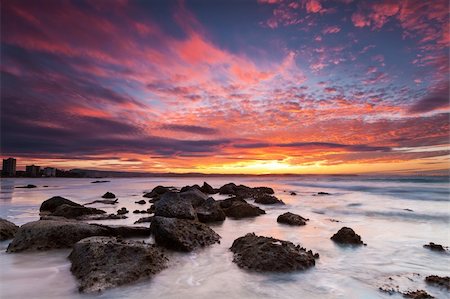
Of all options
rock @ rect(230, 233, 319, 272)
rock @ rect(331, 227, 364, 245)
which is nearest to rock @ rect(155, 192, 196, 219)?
rock @ rect(230, 233, 319, 272)

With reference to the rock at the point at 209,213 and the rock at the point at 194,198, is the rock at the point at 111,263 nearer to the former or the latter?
the rock at the point at 209,213

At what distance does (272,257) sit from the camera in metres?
6.00

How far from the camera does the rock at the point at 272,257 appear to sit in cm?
587

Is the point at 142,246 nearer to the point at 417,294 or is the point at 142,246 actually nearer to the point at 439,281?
the point at 417,294

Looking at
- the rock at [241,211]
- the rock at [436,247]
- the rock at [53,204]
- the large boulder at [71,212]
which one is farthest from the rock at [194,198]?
the rock at [436,247]

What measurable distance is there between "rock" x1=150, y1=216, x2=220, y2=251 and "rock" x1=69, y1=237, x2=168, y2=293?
2.91 ft

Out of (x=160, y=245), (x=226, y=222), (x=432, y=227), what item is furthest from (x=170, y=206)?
(x=432, y=227)

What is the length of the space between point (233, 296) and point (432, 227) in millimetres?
10374

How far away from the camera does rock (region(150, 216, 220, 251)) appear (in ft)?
23.4

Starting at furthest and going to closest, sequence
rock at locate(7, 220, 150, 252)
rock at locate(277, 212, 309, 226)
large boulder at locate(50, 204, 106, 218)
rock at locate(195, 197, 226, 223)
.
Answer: large boulder at locate(50, 204, 106, 218)
rock at locate(195, 197, 226, 223)
rock at locate(277, 212, 309, 226)
rock at locate(7, 220, 150, 252)

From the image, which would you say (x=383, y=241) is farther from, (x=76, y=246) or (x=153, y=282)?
(x=76, y=246)

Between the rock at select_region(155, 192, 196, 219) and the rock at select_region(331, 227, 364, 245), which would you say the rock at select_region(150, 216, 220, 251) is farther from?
the rock at select_region(331, 227, 364, 245)

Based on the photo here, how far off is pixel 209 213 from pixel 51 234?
5541 millimetres

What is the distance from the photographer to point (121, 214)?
1330 centimetres
